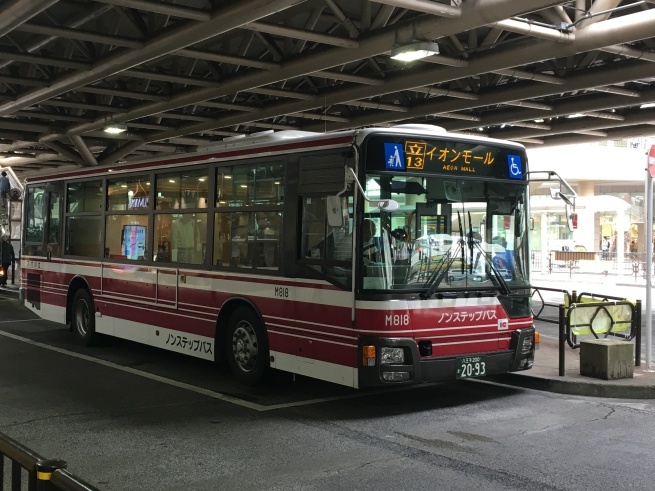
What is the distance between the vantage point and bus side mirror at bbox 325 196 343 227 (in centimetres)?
729

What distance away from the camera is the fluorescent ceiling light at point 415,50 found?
10789 mm

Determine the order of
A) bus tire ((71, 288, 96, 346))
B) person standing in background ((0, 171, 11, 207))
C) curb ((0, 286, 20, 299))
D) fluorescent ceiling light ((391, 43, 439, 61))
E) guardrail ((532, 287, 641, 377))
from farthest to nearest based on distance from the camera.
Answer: curb ((0, 286, 20, 299)) → person standing in background ((0, 171, 11, 207)) → bus tire ((71, 288, 96, 346)) → fluorescent ceiling light ((391, 43, 439, 61)) → guardrail ((532, 287, 641, 377))

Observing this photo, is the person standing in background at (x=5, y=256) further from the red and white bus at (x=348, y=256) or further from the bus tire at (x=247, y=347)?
the bus tire at (x=247, y=347)

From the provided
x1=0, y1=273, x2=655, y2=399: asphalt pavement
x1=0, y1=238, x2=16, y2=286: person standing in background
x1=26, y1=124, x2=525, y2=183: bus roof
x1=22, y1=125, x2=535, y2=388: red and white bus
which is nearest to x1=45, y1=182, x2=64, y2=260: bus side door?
x1=26, y1=124, x2=525, y2=183: bus roof

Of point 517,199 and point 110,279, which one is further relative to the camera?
point 110,279

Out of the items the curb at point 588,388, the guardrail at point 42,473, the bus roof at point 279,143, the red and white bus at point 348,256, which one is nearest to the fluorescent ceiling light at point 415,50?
the bus roof at point 279,143

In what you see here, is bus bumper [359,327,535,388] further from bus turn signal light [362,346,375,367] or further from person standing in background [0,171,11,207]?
person standing in background [0,171,11,207]

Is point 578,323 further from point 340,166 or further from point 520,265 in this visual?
point 340,166

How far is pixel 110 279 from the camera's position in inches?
458

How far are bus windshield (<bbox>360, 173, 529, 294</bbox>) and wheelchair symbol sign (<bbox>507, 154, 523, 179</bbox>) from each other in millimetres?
107

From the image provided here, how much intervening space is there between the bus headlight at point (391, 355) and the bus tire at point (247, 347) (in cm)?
183

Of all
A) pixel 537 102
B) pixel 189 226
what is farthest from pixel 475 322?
pixel 537 102

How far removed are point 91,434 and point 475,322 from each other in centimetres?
413

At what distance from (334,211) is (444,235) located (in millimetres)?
1284
